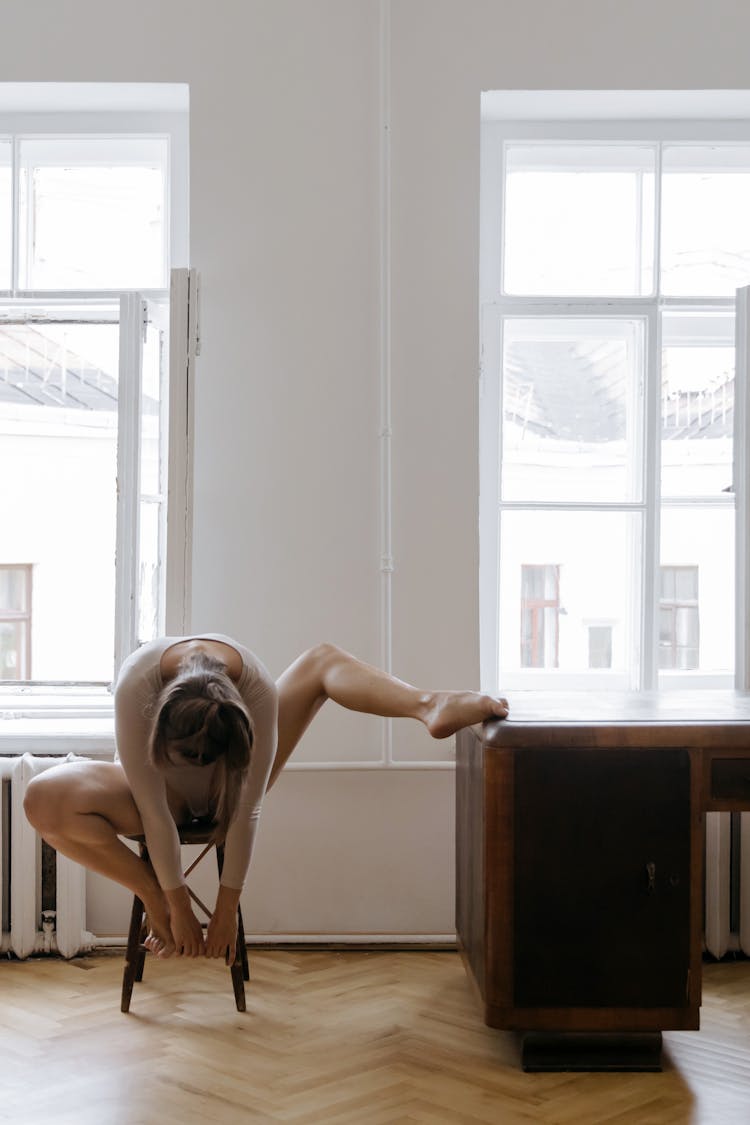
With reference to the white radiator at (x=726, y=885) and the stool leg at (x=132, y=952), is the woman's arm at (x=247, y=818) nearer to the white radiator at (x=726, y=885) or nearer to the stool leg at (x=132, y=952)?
the stool leg at (x=132, y=952)

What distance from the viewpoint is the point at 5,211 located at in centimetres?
348

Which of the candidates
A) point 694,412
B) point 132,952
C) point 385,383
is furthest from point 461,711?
point 694,412

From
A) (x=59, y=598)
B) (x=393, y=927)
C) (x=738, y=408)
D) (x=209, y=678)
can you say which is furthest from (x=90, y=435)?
(x=738, y=408)

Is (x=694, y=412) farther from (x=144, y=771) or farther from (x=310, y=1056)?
(x=310, y=1056)

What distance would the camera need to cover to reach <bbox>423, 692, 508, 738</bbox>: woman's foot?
2424 mm

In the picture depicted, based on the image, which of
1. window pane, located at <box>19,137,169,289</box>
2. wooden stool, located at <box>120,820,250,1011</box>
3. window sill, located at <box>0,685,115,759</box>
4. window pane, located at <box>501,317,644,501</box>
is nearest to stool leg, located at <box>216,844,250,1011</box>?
wooden stool, located at <box>120,820,250,1011</box>

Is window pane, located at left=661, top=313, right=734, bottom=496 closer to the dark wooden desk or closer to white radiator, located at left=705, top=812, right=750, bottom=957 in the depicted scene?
white radiator, located at left=705, top=812, right=750, bottom=957

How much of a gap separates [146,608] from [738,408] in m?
1.86

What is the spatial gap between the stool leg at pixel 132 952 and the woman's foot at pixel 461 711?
2.78 feet

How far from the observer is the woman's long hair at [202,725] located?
2182mm

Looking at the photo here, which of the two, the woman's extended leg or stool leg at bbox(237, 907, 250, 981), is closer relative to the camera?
the woman's extended leg

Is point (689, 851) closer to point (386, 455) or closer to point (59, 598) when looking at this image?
point (386, 455)

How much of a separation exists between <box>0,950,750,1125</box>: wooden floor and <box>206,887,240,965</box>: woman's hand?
0.69 feet

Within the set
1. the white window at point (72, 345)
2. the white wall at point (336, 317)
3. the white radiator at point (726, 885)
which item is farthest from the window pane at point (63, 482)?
the white radiator at point (726, 885)
